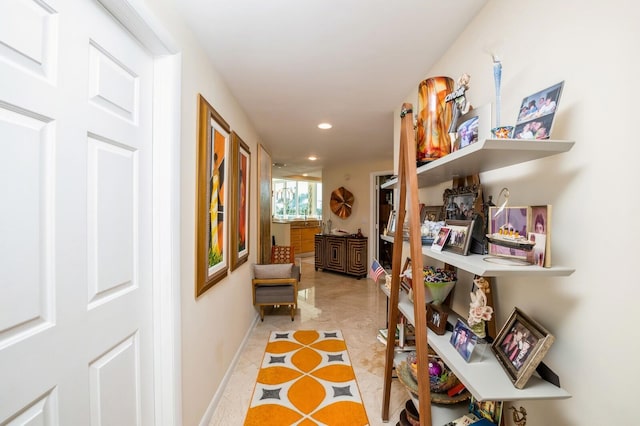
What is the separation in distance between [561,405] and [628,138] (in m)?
0.86

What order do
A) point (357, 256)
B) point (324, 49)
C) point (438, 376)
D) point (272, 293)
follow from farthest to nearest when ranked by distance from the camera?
1. point (357, 256)
2. point (272, 293)
3. point (324, 49)
4. point (438, 376)

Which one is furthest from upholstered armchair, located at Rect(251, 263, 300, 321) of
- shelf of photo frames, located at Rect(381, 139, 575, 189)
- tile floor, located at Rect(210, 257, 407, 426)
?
shelf of photo frames, located at Rect(381, 139, 575, 189)

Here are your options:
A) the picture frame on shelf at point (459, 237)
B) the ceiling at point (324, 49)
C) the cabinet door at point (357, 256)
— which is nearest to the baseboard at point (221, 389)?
the picture frame on shelf at point (459, 237)

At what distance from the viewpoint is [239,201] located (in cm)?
255

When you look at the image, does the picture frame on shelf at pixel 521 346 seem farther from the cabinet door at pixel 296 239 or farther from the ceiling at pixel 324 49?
the cabinet door at pixel 296 239

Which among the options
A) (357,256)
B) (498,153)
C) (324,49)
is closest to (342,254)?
(357,256)

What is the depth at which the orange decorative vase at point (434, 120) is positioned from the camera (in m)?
1.32

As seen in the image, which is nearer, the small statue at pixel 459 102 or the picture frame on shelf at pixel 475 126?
the picture frame on shelf at pixel 475 126

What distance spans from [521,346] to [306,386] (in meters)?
1.68

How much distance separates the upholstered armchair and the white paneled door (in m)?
2.07

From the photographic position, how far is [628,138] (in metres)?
0.74

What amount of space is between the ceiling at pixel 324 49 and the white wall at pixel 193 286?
12 cm

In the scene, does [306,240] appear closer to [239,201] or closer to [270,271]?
[270,271]

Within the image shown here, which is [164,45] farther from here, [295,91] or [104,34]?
[295,91]
